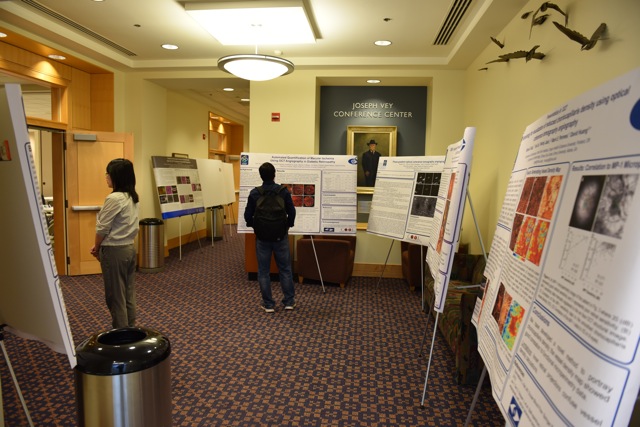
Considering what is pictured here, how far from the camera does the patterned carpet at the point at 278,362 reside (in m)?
2.79

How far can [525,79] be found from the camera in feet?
12.6

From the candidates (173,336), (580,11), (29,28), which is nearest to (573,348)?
(580,11)

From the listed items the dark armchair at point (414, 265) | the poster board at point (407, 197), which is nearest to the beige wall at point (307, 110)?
the dark armchair at point (414, 265)

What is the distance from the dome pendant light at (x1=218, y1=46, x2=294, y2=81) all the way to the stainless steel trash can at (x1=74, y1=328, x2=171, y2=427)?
11.2ft

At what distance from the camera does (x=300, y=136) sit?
650 cm

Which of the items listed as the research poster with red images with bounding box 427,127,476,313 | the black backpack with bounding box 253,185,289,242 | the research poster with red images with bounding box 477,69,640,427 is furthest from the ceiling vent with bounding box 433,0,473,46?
the research poster with red images with bounding box 477,69,640,427

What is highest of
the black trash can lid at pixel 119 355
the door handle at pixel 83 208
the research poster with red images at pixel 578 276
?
the research poster with red images at pixel 578 276

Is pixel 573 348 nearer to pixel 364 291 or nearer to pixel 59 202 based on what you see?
pixel 364 291

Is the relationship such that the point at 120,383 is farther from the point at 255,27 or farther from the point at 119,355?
the point at 255,27

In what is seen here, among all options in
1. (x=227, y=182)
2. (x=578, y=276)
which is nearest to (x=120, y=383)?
(x=578, y=276)

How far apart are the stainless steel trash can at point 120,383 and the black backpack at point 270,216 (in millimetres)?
2584

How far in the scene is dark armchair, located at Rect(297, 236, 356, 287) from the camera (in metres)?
5.75

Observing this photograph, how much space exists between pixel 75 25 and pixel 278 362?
14.9 ft

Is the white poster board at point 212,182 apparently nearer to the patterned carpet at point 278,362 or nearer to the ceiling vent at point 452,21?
the patterned carpet at point 278,362
